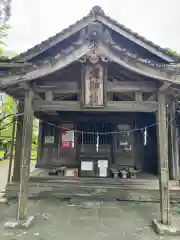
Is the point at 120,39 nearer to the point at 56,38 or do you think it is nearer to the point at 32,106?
the point at 56,38

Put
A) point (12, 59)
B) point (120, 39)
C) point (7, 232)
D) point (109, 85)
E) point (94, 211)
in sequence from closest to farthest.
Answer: point (7, 232) < point (109, 85) < point (94, 211) < point (12, 59) < point (120, 39)

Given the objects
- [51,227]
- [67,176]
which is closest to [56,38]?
[67,176]

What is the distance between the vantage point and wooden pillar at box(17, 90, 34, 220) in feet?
17.4

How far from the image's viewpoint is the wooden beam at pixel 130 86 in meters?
5.62

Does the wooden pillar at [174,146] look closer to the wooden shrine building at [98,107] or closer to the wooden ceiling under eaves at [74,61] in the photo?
the wooden shrine building at [98,107]

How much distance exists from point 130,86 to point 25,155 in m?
3.65

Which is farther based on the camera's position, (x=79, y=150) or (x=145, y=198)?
(x=79, y=150)

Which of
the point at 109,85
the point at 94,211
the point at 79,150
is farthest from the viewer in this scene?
the point at 79,150

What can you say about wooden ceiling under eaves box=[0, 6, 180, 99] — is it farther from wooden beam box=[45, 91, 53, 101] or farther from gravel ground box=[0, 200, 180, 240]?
gravel ground box=[0, 200, 180, 240]

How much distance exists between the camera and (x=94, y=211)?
643 centimetres

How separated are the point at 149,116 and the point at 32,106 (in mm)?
6405

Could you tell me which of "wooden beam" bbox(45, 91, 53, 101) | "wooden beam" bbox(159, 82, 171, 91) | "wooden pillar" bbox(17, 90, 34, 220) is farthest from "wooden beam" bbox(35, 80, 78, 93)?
"wooden beam" bbox(159, 82, 171, 91)

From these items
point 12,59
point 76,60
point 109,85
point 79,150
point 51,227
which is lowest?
point 51,227

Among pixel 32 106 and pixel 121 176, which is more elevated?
pixel 32 106
